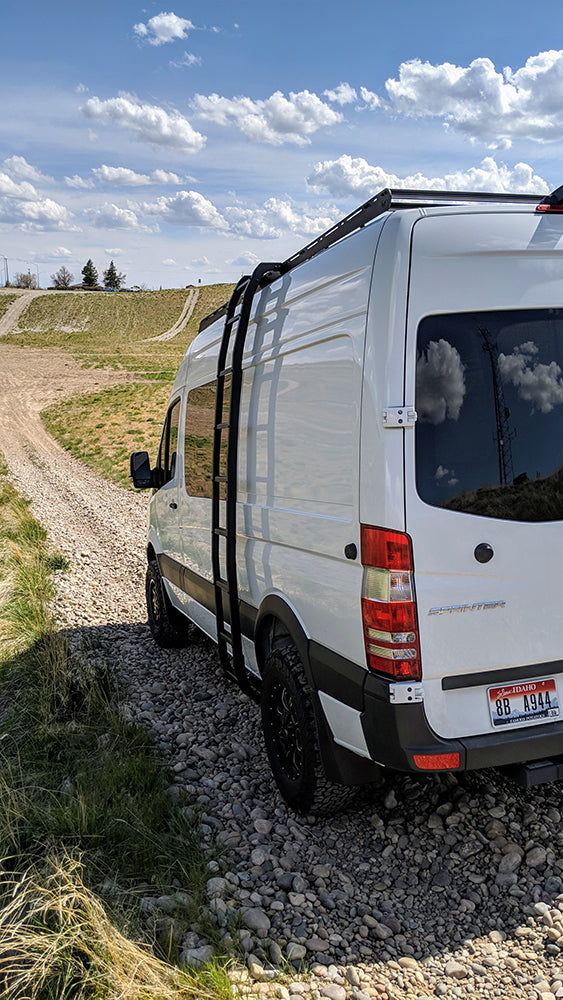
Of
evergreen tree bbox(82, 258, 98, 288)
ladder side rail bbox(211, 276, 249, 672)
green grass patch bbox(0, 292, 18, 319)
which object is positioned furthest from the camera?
evergreen tree bbox(82, 258, 98, 288)

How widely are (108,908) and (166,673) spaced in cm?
341

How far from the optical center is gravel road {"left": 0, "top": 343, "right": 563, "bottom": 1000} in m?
2.90

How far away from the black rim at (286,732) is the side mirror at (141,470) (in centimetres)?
302

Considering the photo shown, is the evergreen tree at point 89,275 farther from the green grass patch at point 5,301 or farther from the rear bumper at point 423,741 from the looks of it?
the rear bumper at point 423,741

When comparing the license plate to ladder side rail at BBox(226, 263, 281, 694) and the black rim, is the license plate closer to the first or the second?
the black rim

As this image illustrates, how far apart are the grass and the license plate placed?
140cm

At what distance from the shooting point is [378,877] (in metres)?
3.50

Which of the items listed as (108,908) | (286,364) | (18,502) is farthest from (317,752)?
(18,502)

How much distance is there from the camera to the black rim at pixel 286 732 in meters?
3.92

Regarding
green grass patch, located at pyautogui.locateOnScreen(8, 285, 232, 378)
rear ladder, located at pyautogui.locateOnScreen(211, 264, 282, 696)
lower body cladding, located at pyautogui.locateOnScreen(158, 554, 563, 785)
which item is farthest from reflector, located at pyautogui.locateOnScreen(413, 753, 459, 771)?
green grass patch, located at pyautogui.locateOnScreen(8, 285, 232, 378)

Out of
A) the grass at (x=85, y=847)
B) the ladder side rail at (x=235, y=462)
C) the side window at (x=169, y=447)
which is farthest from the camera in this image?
the side window at (x=169, y=447)

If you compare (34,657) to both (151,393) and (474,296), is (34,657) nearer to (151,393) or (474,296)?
(474,296)

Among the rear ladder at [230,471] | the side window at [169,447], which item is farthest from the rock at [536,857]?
the side window at [169,447]

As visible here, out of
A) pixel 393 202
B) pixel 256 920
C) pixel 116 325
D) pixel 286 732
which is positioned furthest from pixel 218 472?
pixel 116 325
